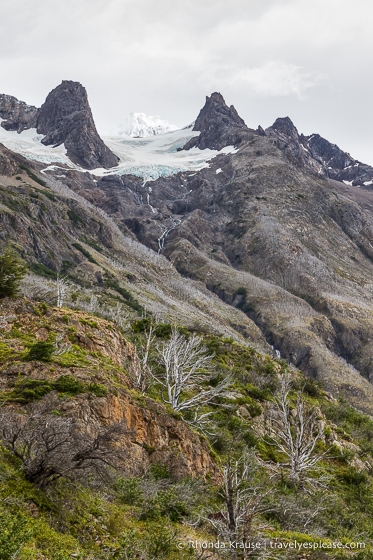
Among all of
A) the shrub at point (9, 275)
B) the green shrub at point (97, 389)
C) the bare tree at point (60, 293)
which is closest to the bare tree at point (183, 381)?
the green shrub at point (97, 389)

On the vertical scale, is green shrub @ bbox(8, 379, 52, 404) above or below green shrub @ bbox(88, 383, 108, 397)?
above

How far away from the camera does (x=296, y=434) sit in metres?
19.9

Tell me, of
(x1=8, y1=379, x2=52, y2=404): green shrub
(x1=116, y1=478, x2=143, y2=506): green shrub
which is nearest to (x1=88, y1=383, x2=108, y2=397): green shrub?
(x1=8, y1=379, x2=52, y2=404): green shrub

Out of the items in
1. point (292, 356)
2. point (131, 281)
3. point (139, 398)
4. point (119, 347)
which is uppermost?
point (139, 398)

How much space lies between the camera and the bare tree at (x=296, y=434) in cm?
1839

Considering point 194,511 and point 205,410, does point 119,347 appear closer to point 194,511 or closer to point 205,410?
point 205,410

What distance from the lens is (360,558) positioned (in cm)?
1070

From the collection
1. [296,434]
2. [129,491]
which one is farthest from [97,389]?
[296,434]

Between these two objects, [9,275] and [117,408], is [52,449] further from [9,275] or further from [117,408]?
[9,275]

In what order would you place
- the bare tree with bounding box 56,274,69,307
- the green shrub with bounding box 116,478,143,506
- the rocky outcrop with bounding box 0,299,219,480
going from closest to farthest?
the green shrub with bounding box 116,478,143,506, the rocky outcrop with bounding box 0,299,219,480, the bare tree with bounding box 56,274,69,307

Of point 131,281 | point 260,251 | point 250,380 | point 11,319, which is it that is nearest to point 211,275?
point 260,251

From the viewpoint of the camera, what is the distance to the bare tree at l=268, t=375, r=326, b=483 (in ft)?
60.3

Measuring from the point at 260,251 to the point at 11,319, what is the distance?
575 ft

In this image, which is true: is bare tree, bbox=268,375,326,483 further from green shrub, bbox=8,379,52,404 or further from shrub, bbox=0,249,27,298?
shrub, bbox=0,249,27,298
